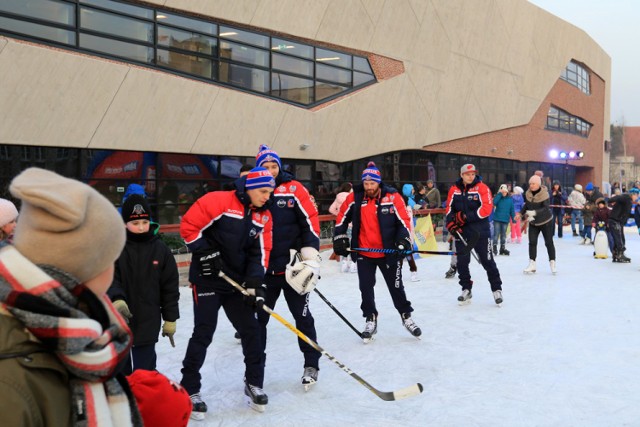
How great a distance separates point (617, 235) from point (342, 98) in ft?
29.8

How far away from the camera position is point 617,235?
12438 millimetres

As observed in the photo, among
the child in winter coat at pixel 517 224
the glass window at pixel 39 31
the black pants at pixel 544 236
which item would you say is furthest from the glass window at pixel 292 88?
the black pants at pixel 544 236

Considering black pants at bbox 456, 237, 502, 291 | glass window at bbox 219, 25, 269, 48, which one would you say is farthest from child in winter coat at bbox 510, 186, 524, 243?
black pants at bbox 456, 237, 502, 291

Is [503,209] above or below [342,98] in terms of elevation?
below

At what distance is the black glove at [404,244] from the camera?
5.89 meters

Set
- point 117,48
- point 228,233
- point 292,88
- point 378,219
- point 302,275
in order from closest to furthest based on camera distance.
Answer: point 228,233, point 302,275, point 378,219, point 117,48, point 292,88

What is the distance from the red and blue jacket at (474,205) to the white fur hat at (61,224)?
7.07m

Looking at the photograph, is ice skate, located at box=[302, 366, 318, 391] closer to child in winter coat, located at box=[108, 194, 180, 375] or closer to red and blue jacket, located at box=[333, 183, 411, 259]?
child in winter coat, located at box=[108, 194, 180, 375]

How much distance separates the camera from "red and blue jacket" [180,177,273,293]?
4.10 m

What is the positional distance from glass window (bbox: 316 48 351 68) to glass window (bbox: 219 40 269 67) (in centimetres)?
217

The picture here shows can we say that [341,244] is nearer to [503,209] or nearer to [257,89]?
[503,209]

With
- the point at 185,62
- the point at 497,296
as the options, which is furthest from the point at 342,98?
the point at 497,296

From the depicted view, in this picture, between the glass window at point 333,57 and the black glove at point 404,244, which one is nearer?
the black glove at point 404,244

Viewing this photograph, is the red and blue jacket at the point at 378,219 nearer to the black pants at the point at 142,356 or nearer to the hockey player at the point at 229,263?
the hockey player at the point at 229,263
